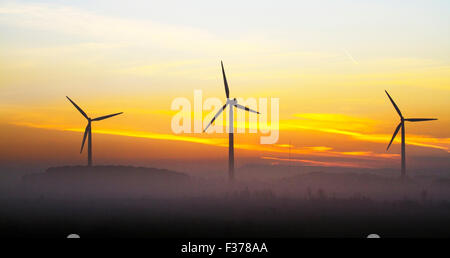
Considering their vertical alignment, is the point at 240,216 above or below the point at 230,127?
below

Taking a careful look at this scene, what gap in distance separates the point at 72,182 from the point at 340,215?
123933 mm

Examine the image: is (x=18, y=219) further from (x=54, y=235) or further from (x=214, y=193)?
(x=214, y=193)

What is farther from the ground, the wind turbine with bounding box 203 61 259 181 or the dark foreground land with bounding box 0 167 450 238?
the wind turbine with bounding box 203 61 259 181

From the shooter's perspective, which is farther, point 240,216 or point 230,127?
point 230,127

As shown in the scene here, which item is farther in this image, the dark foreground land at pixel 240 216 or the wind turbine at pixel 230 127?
the wind turbine at pixel 230 127

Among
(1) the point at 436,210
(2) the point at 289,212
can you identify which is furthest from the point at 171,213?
(1) the point at 436,210

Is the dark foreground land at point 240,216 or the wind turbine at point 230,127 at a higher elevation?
the wind turbine at point 230,127

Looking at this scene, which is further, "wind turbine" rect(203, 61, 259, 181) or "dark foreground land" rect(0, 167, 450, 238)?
"wind turbine" rect(203, 61, 259, 181)

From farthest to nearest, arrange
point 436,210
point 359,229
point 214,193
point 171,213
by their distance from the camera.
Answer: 1. point 214,193
2. point 436,210
3. point 171,213
4. point 359,229

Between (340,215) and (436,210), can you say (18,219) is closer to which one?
(340,215)
